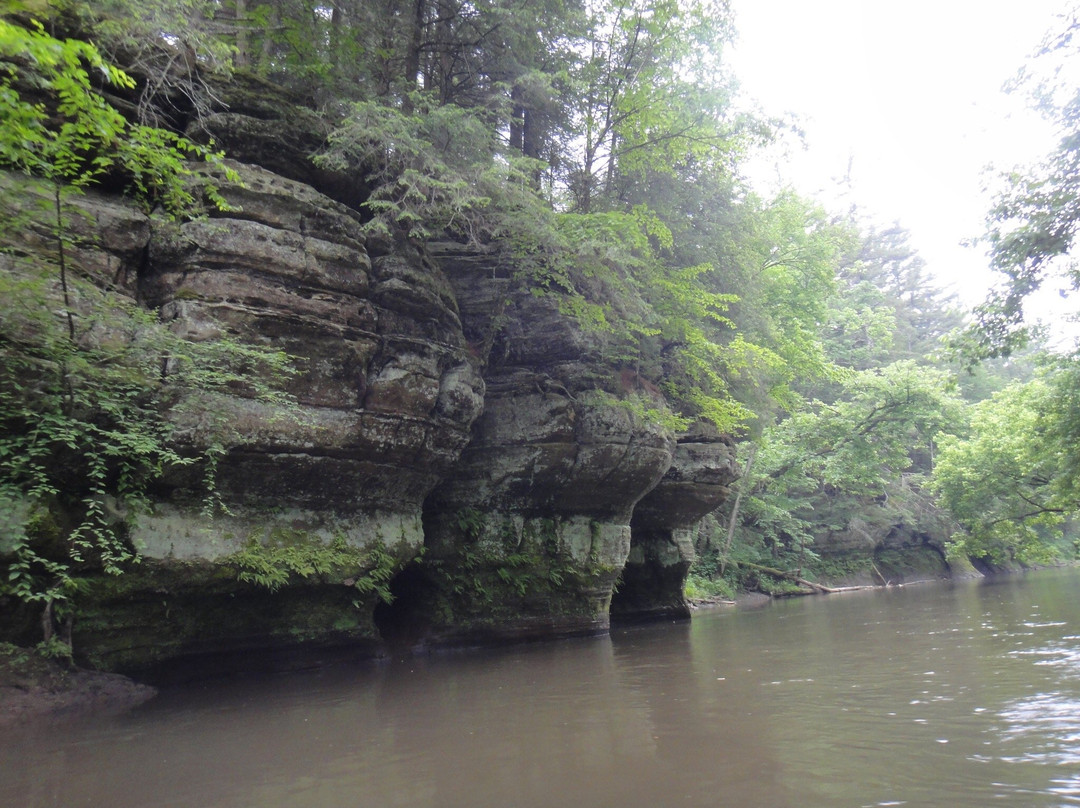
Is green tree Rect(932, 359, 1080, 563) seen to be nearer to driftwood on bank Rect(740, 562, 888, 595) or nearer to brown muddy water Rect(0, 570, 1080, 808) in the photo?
driftwood on bank Rect(740, 562, 888, 595)

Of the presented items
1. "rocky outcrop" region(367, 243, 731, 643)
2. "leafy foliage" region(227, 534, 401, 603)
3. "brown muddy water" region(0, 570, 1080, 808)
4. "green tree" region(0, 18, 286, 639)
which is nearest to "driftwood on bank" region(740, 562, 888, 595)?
"rocky outcrop" region(367, 243, 731, 643)

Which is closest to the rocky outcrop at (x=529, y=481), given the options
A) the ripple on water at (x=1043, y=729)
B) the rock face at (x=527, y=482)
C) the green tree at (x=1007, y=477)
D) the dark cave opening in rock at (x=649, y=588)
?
the rock face at (x=527, y=482)

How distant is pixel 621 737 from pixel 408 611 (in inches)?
336

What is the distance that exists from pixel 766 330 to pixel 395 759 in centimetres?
1500

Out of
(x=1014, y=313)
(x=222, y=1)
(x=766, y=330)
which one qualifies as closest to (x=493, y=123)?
(x=222, y=1)

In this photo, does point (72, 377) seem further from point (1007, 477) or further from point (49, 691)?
point (1007, 477)

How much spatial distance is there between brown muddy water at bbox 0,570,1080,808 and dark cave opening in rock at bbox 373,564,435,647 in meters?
3.49

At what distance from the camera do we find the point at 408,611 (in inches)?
503

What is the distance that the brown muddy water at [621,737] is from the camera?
3707mm

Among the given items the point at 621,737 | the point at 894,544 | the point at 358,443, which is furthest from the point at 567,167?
the point at 894,544

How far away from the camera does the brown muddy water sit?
371cm

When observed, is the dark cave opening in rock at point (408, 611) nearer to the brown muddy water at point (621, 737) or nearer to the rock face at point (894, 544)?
the brown muddy water at point (621, 737)

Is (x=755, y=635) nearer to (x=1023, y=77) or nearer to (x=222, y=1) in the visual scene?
(x=1023, y=77)

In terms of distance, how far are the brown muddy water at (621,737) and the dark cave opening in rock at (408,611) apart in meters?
3.49
